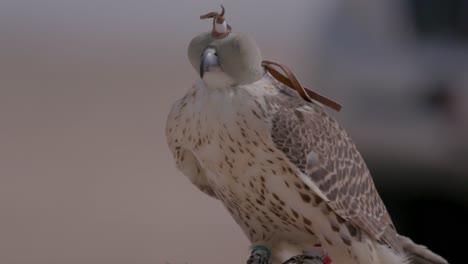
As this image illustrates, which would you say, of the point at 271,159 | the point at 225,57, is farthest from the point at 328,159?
the point at 225,57

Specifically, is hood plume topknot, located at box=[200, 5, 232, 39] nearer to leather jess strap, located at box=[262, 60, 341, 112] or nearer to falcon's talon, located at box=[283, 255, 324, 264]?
leather jess strap, located at box=[262, 60, 341, 112]

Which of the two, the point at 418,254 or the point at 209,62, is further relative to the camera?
the point at 418,254

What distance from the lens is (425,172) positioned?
2.27 m

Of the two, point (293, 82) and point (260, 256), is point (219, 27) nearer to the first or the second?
point (293, 82)

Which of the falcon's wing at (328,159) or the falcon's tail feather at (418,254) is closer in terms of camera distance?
the falcon's wing at (328,159)

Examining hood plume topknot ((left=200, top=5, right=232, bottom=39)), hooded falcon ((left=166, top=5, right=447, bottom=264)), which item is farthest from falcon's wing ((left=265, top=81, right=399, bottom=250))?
hood plume topknot ((left=200, top=5, right=232, bottom=39))

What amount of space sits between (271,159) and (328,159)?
101mm

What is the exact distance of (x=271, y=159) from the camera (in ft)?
3.31

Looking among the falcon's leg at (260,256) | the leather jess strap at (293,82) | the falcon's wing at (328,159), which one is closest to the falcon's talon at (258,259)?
the falcon's leg at (260,256)

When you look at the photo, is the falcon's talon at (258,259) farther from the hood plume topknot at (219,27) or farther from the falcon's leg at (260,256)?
the hood plume topknot at (219,27)

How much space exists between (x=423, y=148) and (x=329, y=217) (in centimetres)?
132

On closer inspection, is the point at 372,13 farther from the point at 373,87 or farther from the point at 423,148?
the point at 423,148

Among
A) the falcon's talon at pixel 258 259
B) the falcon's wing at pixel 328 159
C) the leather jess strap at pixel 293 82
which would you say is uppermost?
the leather jess strap at pixel 293 82

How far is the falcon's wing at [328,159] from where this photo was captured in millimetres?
1006
